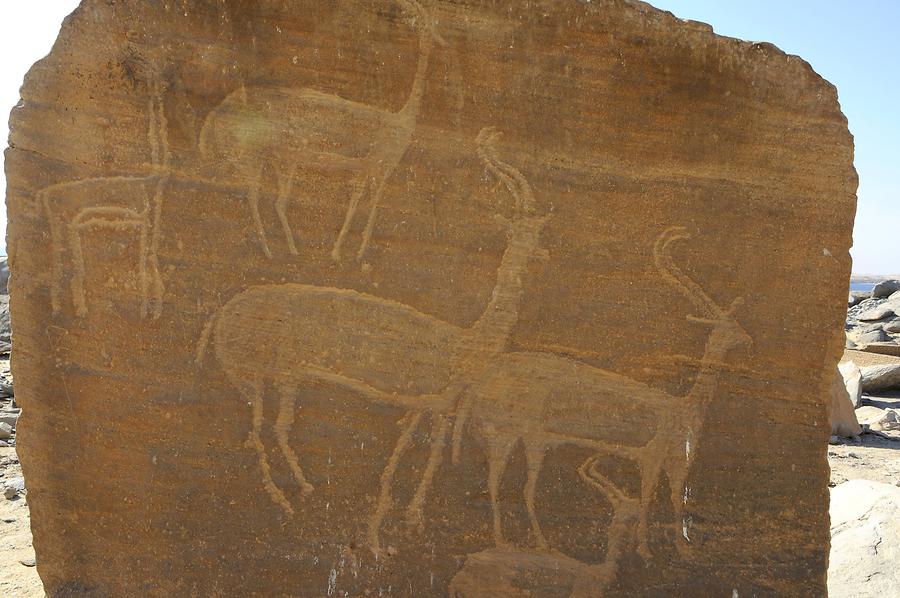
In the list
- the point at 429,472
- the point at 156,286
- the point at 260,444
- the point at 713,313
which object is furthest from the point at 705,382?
the point at 156,286

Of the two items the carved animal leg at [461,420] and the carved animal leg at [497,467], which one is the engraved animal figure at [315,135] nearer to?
the carved animal leg at [461,420]

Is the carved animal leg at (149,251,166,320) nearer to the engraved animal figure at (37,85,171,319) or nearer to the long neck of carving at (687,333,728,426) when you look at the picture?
the engraved animal figure at (37,85,171,319)

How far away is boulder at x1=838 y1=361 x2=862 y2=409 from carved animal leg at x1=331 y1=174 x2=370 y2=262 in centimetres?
548

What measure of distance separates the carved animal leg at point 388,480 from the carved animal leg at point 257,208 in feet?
2.39

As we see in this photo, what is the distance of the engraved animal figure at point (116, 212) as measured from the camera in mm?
2453

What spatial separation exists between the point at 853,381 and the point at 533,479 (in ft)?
17.2

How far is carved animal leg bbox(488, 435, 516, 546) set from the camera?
8.36 feet

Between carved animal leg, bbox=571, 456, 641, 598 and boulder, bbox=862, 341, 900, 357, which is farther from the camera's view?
boulder, bbox=862, 341, 900, 357

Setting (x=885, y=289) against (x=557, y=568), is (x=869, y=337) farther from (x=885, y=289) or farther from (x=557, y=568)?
(x=557, y=568)

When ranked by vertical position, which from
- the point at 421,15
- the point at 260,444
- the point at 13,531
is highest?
the point at 421,15

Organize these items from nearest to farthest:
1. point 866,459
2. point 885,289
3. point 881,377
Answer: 1. point 866,459
2. point 881,377
3. point 885,289

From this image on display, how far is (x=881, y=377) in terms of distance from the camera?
716 centimetres

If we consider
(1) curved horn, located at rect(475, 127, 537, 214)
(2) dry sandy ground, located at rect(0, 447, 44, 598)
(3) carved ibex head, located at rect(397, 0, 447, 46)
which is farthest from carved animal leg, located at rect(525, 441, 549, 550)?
(2) dry sandy ground, located at rect(0, 447, 44, 598)

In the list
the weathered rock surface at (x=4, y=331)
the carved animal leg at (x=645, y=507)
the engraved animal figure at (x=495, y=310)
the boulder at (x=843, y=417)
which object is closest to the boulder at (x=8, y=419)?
the engraved animal figure at (x=495, y=310)
